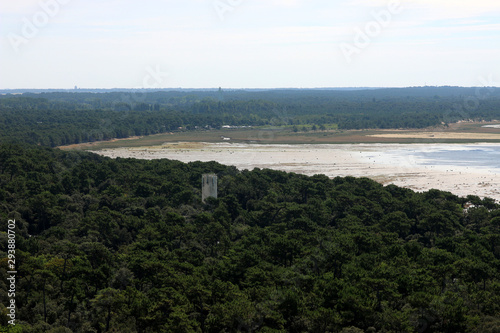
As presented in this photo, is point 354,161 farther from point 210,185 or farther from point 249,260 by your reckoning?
point 249,260

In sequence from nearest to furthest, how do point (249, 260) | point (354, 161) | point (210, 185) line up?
point (249, 260) → point (210, 185) → point (354, 161)

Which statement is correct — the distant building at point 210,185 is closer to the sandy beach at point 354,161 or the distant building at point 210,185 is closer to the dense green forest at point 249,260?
the dense green forest at point 249,260

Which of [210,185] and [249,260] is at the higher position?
[210,185]

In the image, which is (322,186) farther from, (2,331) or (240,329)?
(2,331)

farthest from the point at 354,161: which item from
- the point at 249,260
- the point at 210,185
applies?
the point at 249,260

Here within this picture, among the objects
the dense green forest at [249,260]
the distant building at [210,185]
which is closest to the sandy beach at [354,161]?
the dense green forest at [249,260]

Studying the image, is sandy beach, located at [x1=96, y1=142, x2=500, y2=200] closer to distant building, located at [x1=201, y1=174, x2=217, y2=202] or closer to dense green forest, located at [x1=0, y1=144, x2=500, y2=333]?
dense green forest, located at [x1=0, y1=144, x2=500, y2=333]
